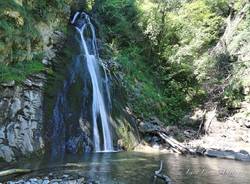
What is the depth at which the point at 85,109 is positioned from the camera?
13.9 meters

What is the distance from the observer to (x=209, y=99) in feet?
61.0

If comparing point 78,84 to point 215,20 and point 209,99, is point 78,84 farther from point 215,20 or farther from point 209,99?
point 215,20

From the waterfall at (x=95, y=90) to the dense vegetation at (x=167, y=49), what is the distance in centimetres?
126

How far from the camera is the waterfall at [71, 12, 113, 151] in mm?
13836

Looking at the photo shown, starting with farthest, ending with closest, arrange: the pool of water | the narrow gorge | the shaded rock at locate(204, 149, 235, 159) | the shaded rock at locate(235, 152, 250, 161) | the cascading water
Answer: the shaded rock at locate(204, 149, 235, 159)
the shaded rock at locate(235, 152, 250, 161)
the cascading water
the narrow gorge
the pool of water

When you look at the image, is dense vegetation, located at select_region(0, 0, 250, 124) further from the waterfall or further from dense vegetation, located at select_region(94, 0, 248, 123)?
the waterfall

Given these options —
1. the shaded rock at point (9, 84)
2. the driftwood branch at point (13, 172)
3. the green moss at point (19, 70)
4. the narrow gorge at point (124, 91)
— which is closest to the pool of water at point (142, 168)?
the narrow gorge at point (124, 91)

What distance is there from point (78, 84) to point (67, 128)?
92.6 inches

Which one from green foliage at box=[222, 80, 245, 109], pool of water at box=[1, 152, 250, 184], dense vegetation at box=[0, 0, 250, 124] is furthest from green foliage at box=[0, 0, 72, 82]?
green foliage at box=[222, 80, 245, 109]

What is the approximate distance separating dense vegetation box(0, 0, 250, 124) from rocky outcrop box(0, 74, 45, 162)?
170 inches

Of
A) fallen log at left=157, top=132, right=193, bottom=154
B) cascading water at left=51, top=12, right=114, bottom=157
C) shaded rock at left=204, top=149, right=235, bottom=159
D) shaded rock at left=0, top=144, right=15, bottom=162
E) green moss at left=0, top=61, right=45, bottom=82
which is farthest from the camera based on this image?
fallen log at left=157, top=132, right=193, bottom=154

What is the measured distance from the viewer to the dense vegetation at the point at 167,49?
17719 millimetres

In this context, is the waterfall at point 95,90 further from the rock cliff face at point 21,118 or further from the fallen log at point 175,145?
the rock cliff face at point 21,118

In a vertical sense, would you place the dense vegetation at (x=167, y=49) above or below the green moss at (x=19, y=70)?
above
